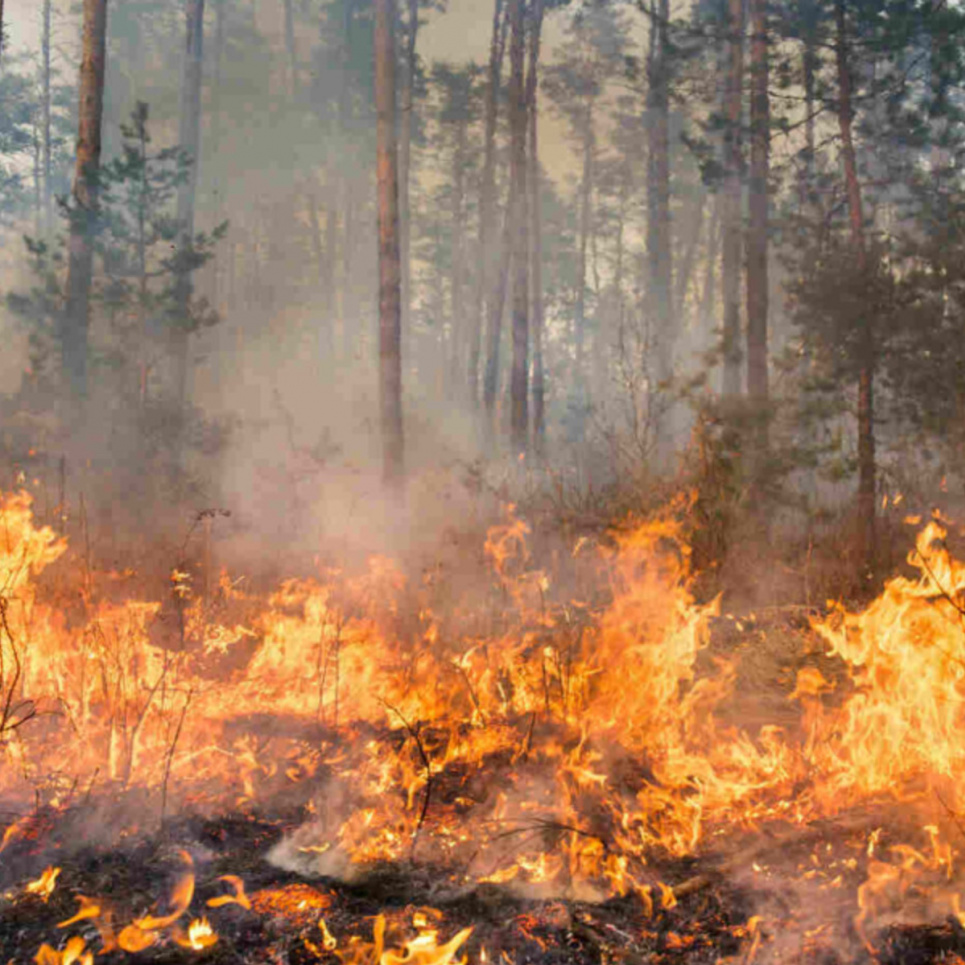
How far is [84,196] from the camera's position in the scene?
12.0 m

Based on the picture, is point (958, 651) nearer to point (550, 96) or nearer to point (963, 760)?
point (963, 760)

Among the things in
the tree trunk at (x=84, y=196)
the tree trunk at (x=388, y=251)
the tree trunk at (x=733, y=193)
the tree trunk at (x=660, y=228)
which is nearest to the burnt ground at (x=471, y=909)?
the tree trunk at (x=733, y=193)

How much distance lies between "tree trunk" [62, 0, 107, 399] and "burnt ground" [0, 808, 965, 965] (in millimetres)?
9637

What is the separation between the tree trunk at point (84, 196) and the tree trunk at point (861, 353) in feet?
31.5

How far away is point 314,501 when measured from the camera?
12453 millimetres

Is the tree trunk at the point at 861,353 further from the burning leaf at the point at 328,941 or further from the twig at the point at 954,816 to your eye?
the burning leaf at the point at 328,941

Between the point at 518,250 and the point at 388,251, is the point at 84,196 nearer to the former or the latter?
the point at 388,251

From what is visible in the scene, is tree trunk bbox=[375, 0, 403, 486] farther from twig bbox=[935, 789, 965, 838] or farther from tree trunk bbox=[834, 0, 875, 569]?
twig bbox=[935, 789, 965, 838]

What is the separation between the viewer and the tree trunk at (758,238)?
11.3 meters

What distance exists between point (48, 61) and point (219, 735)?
124 ft

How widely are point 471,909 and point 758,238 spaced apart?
10519 mm

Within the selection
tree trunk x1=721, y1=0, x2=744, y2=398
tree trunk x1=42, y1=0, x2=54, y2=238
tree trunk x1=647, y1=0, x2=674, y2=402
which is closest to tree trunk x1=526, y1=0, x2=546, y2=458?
tree trunk x1=647, y1=0, x2=674, y2=402

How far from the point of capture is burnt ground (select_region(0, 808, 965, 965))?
9.78 feet

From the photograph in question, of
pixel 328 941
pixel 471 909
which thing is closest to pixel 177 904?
pixel 328 941
